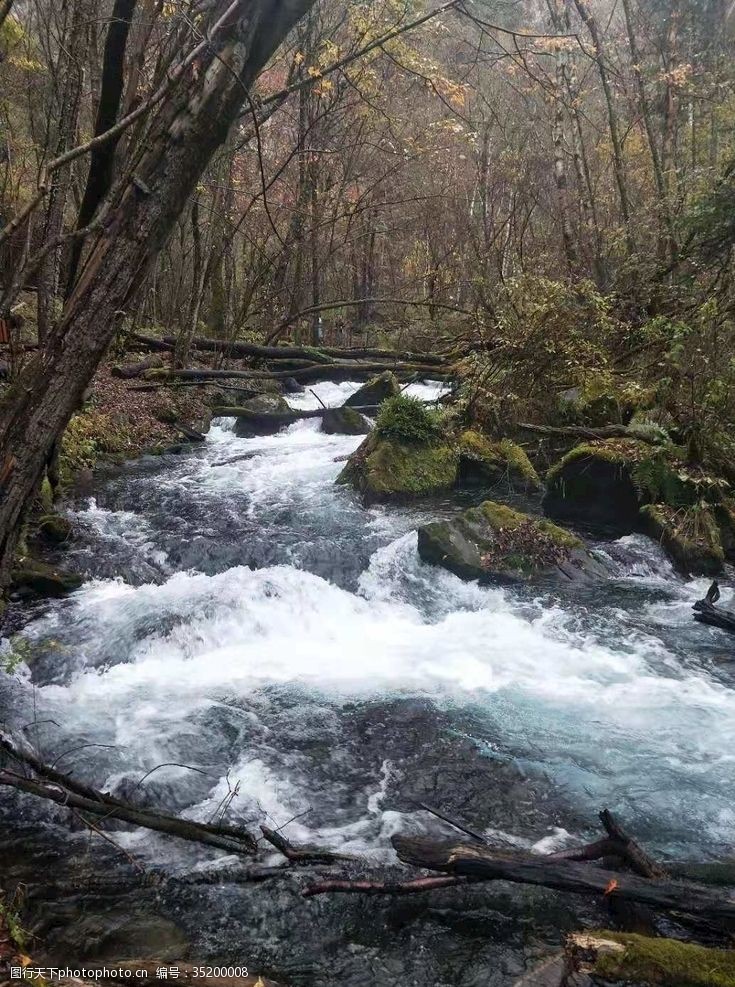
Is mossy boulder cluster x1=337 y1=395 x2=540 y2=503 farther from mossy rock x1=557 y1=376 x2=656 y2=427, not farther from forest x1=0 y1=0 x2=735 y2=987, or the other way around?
mossy rock x1=557 y1=376 x2=656 y2=427

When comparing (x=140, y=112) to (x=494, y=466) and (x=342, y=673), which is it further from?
(x=494, y=466)

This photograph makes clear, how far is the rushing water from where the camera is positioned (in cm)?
372

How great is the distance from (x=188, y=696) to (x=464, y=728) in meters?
2.36

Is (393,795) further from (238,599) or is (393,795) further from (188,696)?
(238,599)

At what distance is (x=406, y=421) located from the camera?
1116cm

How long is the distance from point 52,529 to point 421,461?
5.50 metres

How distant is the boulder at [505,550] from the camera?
28.1 ft

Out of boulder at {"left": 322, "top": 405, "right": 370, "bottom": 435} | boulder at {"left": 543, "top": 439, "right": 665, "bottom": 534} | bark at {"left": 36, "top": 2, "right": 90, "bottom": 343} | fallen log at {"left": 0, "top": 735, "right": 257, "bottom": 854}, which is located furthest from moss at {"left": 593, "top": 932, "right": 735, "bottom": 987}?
boulder at {"left": 322, "top": 405, "right": 370, "bottom": 435}

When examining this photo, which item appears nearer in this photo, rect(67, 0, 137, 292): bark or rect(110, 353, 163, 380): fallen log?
rect(67, 0, 137, 292): bark

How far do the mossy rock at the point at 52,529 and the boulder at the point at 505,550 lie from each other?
4468mm

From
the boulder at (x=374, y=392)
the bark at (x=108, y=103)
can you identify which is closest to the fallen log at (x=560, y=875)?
the bark at (x=108, y=103)

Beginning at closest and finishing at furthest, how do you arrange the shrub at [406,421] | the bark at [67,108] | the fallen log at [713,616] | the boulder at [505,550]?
the bark at [67,108]
the fallen log at [713,616]
the boulder at [505,550]
the shrub at [406,421]

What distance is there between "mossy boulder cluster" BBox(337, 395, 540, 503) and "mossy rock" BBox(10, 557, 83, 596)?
15.1ft

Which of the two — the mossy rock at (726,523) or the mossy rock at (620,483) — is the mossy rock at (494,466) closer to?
the mossy rock at (620,483)
